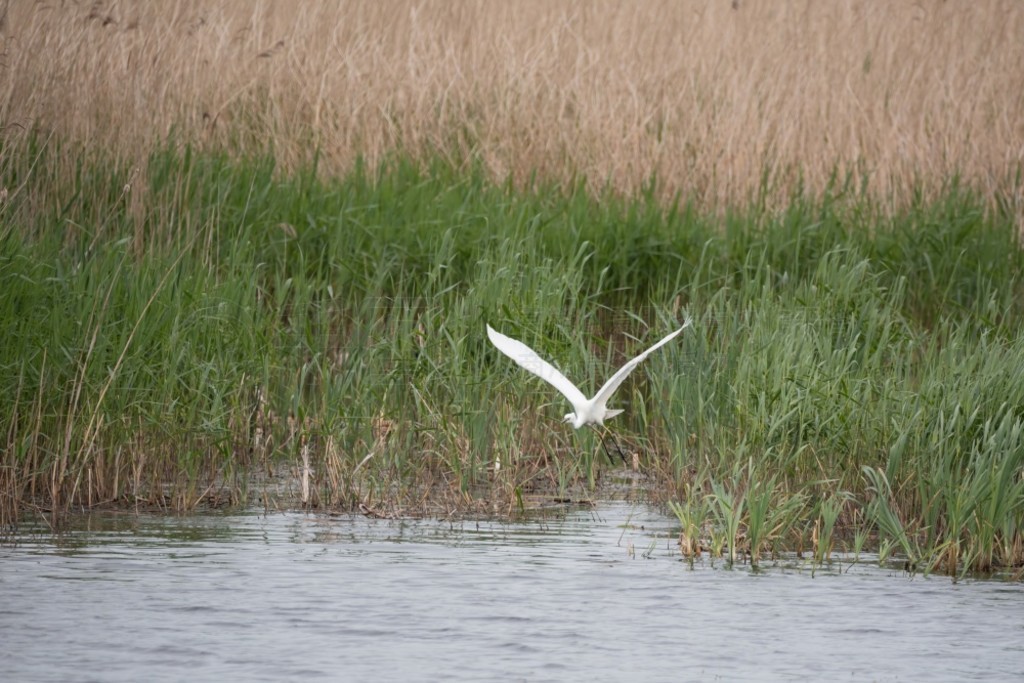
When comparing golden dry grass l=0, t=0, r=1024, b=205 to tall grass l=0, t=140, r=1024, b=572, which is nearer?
tall grass l=0, t=140, r=1024, b=572

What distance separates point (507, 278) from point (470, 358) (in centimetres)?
47

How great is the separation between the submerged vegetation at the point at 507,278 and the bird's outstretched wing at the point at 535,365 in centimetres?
25

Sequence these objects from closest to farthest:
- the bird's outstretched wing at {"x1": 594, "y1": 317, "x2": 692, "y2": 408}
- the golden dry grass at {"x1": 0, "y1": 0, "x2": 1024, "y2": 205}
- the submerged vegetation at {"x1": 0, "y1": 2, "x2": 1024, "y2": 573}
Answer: the bird's outstretched wing at {"x1": 594, "y1": 317, "x2": 692, "y2": 408} → the submerged vegetation at {"x1": 0, "y1": 2, "x2": 1024, "y2": 573} → the golden dry grass at {"x1": 0, "y1": 0, "x2": 1024, "y2": 205}

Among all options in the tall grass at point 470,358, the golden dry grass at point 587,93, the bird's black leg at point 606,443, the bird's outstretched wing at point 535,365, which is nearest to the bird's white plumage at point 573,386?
the bird's outstretched wing at point 535,365

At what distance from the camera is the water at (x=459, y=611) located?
4570 millimetres

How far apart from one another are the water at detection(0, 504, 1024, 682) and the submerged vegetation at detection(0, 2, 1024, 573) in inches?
13.3

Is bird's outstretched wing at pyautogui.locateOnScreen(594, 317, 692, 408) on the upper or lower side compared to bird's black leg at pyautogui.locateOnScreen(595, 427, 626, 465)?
upper

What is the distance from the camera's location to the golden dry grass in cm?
1014

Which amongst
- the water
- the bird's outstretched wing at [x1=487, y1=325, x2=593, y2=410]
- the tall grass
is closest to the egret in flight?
the bird's outstretched wing at [x1=487, y1=325, x2=593, y2=410]

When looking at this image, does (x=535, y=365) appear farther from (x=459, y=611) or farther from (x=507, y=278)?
(x=459, y=611)

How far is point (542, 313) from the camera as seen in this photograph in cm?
761

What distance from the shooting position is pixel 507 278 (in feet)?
25.2

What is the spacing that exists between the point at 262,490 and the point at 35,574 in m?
1.50

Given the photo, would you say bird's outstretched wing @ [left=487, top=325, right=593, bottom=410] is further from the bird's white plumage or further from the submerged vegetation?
the submerged vegetation
